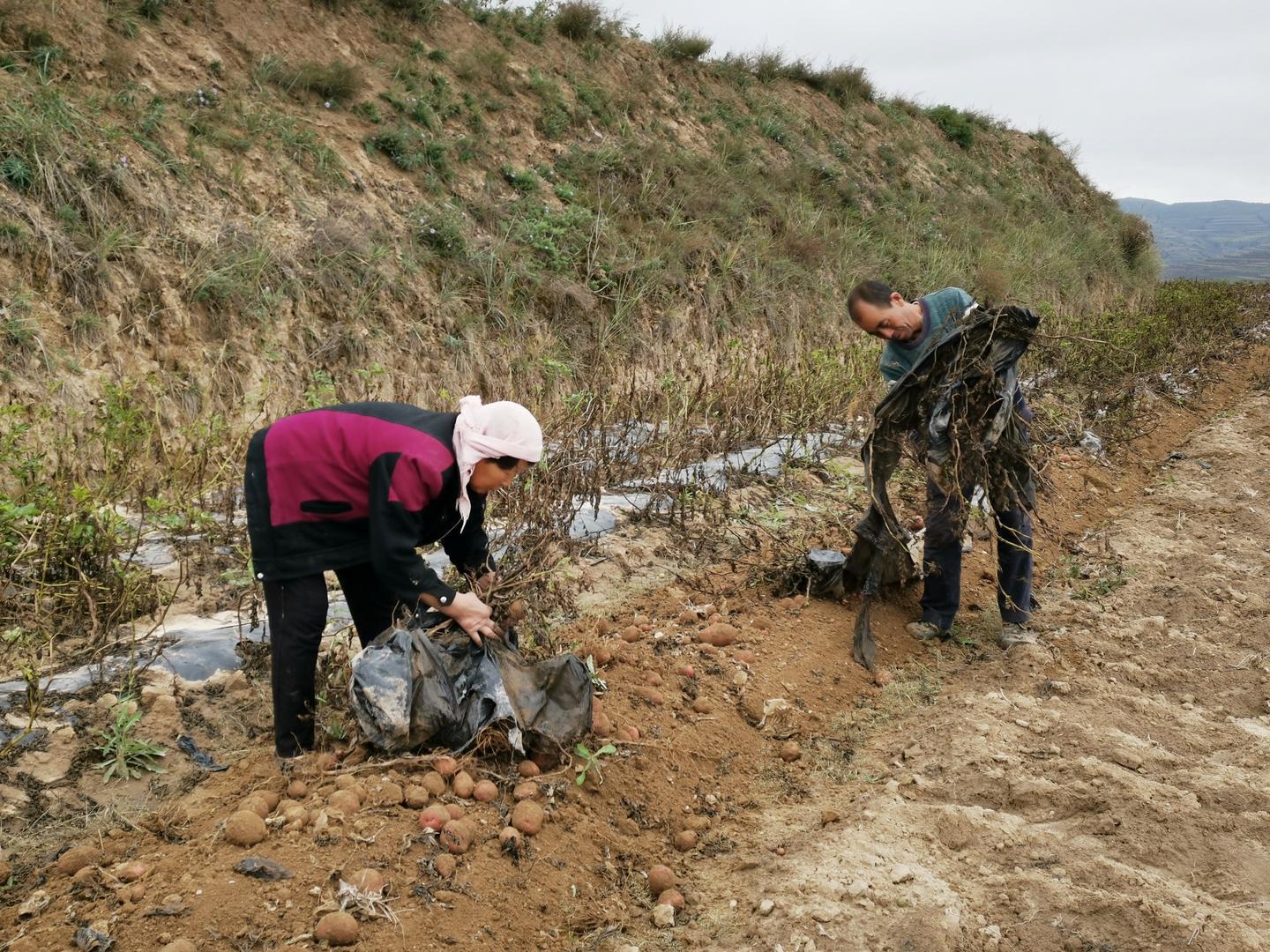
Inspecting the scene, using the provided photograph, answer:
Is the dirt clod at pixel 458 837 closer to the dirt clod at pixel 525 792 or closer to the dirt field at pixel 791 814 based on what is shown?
the dirt field at pixel 791 814

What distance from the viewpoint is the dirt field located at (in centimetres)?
209

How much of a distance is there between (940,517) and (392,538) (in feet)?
7.58

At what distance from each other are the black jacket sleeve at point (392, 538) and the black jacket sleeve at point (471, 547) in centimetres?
33

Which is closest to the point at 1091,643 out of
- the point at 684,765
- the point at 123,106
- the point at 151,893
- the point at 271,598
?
the point at 684,765

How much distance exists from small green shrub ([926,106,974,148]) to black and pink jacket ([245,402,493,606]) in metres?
19.8

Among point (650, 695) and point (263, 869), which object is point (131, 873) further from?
point (650, 695)

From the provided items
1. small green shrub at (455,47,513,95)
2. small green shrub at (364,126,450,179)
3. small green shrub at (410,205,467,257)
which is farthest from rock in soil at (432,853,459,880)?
small green shrub at (455,47,513,95)

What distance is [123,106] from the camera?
6363 mm

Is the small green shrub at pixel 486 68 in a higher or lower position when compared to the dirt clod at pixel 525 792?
higher

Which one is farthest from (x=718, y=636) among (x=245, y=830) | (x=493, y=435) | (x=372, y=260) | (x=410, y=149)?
(x=410, y=149)

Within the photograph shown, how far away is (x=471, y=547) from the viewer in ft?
9.09

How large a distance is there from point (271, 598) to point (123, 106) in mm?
5581

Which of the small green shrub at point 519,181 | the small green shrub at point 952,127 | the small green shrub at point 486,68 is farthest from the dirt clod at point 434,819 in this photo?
the small green shrub at point 952,127

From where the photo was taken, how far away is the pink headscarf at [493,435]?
2336 millimetres
